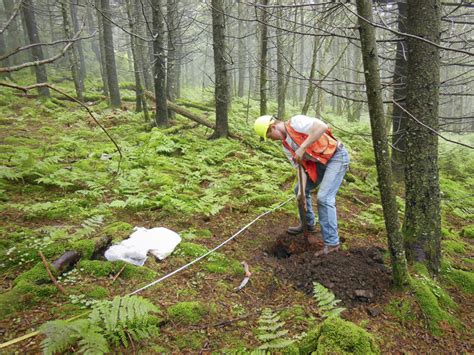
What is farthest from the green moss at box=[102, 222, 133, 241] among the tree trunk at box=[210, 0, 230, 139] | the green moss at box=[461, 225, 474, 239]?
the tree trunk at box=[210, 0, 230, 139]

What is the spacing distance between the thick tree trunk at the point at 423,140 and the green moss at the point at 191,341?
2.60 meters

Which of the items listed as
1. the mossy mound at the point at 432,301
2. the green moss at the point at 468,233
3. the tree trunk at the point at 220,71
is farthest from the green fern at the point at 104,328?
the tree trunk at the point at 220,71

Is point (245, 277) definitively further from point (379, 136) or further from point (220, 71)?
point (220, 71)

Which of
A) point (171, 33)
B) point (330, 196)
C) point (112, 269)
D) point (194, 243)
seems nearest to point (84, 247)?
point (112, 269)

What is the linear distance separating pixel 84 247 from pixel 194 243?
138 cm

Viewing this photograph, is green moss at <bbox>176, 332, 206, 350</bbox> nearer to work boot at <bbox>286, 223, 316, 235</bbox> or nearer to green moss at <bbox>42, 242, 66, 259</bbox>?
green moss at <bbox>42, 242, 66, 259</bbox>

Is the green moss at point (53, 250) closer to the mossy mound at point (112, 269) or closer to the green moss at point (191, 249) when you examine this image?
the mossy mound at point (112, 269)

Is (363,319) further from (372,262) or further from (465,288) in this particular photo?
(465,288)

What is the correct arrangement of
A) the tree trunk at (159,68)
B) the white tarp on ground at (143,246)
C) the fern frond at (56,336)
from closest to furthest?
the fern frond at (56,336) → the white tarp on ground at (143,246) → the tree trunk at (159,68)

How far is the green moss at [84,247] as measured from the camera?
3.47 metres

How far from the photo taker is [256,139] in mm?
11102

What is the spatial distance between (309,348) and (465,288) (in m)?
2.52

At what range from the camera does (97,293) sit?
2969mm

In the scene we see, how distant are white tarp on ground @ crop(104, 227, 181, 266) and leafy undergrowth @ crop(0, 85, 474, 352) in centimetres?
12
